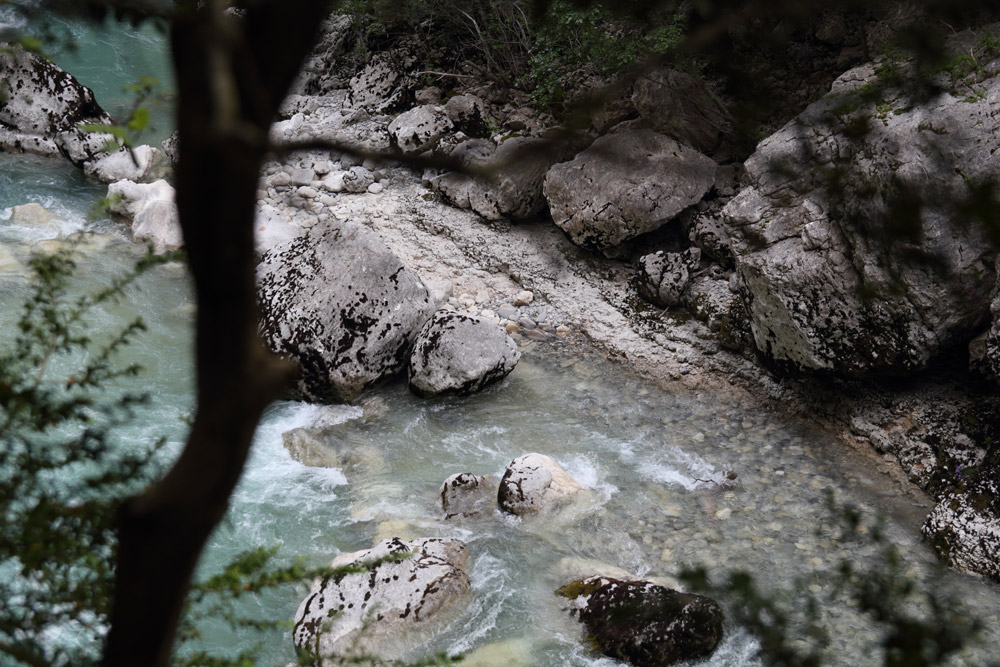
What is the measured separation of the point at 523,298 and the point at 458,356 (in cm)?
185

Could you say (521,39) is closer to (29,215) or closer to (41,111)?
(29,215)

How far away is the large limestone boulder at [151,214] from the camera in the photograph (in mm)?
10586

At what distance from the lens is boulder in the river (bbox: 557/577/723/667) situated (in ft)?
17.1

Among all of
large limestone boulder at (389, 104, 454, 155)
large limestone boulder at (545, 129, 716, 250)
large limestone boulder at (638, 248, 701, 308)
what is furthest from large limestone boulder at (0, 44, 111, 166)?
large limestone boulder at (638, 248, 701, 308)

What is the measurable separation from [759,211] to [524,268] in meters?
2.95

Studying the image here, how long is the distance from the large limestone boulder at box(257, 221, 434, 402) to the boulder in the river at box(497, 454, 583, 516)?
1885mm

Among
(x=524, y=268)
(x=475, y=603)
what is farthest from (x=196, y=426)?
(x=524, y=268)

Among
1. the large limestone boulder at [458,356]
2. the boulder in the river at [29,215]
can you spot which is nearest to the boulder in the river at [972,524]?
the large limestone boulder at [458,356]

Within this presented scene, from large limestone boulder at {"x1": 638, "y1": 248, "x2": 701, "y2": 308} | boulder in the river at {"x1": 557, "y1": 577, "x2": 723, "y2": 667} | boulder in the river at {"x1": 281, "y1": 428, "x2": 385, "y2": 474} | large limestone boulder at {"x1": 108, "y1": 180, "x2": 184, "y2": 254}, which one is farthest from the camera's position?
large limestone boulder at {"x1": 108, "y1": 180, "x2": 184, "y2": 254}

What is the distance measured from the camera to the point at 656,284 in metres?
9.08

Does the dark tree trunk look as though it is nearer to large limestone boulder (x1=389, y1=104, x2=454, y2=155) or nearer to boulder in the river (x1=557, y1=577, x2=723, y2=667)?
boulder in the river (x1=557, y1=577, x2=723, y2=667)

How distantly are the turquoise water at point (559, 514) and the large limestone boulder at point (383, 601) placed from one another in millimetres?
152

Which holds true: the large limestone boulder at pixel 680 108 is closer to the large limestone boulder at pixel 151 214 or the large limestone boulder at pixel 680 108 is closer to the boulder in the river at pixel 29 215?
the large limestone boulder at pixel 151 214

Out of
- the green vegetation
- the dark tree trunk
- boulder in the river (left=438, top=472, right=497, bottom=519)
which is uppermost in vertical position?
the green vegetation
